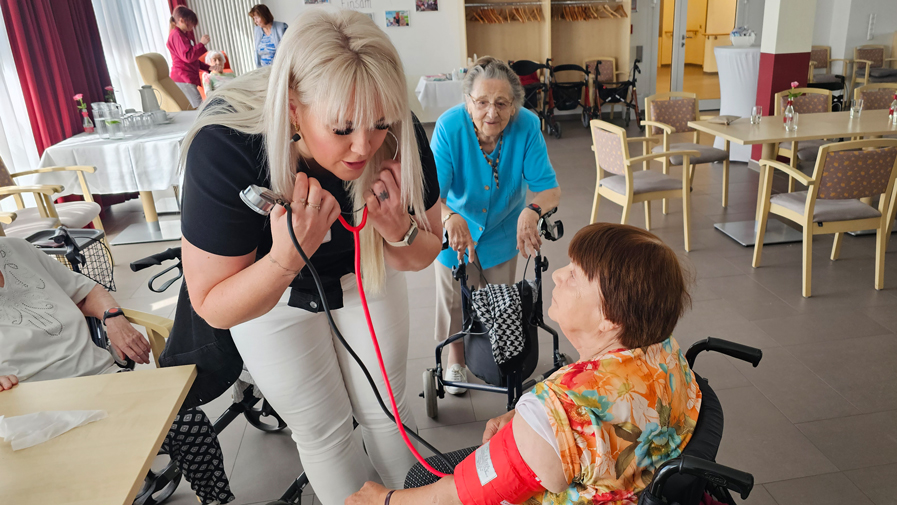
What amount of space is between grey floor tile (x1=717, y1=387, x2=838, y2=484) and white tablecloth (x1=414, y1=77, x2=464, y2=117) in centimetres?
569

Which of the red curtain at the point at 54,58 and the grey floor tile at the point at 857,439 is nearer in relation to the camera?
the grey floor tile at the point at 857,439

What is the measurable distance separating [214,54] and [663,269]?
613cm

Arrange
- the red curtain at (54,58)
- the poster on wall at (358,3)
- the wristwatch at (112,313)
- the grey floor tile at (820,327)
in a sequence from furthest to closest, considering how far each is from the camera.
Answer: the poster on wall at (358,3) < the red curtain at (54,58) < the grey floor tile at (820,327) < the wristwatch at (112,313)

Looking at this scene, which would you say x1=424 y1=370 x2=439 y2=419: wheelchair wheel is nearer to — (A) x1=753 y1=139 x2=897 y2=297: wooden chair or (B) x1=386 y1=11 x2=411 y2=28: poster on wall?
(A) x1=753 y1=139 x2=897 y2=297: wooden chair

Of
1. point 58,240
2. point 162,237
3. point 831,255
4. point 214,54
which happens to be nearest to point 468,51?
point 214,54

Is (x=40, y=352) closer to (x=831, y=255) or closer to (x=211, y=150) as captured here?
(x=211, y=150)

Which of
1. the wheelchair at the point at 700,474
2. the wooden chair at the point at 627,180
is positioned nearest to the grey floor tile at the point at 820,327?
the wooden chair at the point at 627,180

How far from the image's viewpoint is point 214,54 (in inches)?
240

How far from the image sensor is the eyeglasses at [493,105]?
6.54ft

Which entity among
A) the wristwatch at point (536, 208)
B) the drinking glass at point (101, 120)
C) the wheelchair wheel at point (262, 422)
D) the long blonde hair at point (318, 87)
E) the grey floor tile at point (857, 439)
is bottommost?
the grey floor tile at point (857, 439)

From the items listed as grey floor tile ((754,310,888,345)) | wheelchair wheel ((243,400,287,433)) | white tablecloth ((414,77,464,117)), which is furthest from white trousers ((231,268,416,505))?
white tablecloth ((414,77,464,117))

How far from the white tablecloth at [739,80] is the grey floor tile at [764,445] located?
408cm

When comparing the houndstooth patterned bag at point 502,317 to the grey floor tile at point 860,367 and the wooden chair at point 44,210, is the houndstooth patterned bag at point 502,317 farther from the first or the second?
the wooden chair at point 44,210

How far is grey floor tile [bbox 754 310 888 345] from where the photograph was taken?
2.67m
